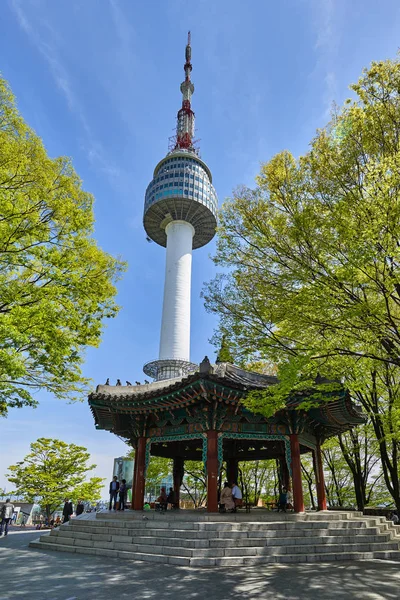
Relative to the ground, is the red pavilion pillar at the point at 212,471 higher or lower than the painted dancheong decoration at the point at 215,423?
lower

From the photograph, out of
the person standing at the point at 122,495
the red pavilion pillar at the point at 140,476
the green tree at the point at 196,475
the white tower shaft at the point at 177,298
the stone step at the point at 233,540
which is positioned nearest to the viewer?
the stone step at the point at 233,540

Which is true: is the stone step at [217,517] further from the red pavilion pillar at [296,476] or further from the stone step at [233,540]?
Answer: the stone step at [233,540]

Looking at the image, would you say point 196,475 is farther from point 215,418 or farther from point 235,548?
point 235,548

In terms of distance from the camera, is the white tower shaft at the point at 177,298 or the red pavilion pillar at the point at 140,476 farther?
the white tower shaft at the point at 177,298

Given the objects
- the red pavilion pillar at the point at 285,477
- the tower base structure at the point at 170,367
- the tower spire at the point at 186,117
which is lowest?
the red pavilion pillar at the point at 285,477

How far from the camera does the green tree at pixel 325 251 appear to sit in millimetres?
7656

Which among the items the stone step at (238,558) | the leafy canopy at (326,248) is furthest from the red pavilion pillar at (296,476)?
the leafy canopy at (326,248)

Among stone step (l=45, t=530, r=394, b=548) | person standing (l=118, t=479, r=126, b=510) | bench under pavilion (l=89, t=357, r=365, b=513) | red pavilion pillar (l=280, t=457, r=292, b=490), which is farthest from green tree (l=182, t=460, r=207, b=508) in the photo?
A: stone step (l=45, t=530, r=394, b=548)

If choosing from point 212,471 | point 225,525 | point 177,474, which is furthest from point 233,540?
point 177,474

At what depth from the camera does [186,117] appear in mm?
61281

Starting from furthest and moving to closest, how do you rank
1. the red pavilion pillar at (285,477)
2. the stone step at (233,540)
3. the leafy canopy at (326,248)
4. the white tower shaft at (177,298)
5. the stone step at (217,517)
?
the white tower shaft at (177,298) → the red pavilion pillar at (285,477) → the stone step at (217,517) → the stone step at (233,540) → the leafy canopy at (326,248)

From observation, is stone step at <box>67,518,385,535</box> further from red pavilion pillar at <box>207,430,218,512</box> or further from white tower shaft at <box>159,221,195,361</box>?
white tower shaft at <box>159,221,195,361</box>

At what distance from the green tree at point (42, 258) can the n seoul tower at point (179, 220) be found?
33867mm

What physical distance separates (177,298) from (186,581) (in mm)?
42057
